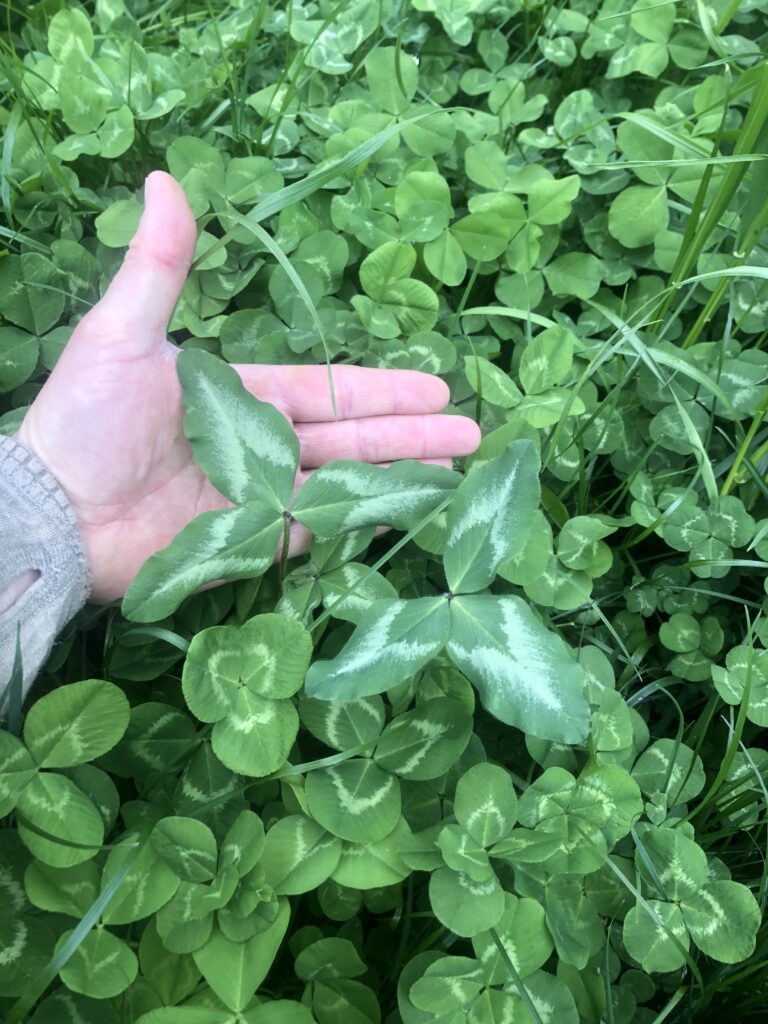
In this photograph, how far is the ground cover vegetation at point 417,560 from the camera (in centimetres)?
118

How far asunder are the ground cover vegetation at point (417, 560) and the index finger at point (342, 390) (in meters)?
0.10

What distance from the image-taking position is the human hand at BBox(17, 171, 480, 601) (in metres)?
1.36

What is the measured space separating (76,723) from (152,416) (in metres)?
0.54

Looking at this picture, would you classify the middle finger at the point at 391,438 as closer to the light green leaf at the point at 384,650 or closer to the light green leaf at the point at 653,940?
the light green leaf at the point at 384,650

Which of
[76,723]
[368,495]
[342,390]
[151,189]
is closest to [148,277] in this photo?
[151,189]

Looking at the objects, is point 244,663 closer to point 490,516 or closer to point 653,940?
point 490,516

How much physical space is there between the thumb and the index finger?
25cm

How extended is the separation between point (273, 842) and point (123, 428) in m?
0.73

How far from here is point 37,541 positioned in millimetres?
1425

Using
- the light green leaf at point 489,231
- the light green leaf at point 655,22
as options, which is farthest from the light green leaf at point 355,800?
the light green leaf at point 655,22

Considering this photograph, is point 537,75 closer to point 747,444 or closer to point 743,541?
point 747,444

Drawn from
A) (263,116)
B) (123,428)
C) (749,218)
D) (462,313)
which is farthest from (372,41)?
(123,428)

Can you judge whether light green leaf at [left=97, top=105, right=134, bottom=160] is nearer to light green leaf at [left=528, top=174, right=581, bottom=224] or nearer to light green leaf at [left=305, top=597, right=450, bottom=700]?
light green leaf at [left=528, top=174, right=581, bottom=224]

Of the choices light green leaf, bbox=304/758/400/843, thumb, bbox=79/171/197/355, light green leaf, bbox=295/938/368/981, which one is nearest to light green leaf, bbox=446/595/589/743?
light green leaf, bbox=304/758/400/843
